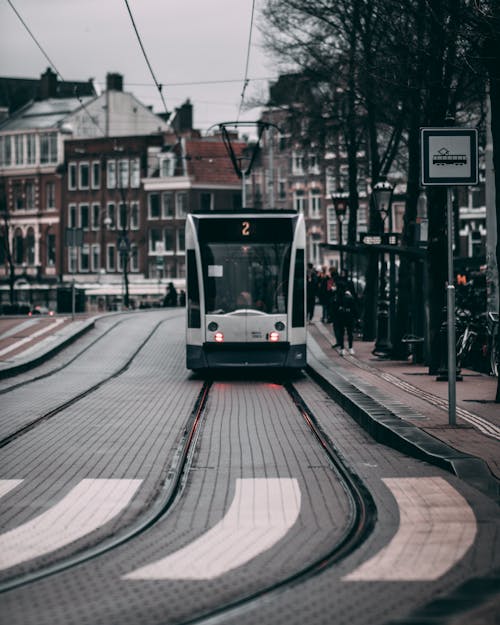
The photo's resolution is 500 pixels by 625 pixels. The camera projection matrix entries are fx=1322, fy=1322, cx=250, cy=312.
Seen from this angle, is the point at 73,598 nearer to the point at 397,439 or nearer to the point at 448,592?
the point at 448,592

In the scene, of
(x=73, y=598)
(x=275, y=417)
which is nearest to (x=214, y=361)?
(x=275, y=417)

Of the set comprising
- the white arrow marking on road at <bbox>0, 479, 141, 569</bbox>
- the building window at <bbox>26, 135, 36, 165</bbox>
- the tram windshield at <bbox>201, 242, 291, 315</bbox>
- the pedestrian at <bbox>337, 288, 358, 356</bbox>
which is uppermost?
the building window at <bbox>26, 135, 36, 165</bbox>

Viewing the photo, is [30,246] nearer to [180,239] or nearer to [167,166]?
[167,166]

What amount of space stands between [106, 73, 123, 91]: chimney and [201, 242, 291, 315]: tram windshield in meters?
85.0

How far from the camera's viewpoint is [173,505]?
31.5ft

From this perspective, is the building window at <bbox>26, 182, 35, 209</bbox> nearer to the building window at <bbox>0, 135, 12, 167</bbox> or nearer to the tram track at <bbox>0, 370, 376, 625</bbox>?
the building window at <bbox>0, 135, 12, 167</bbox>

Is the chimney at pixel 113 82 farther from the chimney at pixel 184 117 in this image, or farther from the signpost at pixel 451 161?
the signpost at pixel 451 161

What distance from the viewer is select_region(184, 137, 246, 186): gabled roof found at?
315 ft

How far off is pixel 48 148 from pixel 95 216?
7807 mm

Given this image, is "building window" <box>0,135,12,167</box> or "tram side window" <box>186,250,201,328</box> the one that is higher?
"building window" <box>0,135,12,167</box>

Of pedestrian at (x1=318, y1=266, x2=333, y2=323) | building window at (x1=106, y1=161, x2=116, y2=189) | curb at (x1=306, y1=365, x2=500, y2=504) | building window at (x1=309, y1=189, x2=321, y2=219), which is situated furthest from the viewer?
building window at (x1=106, y1=161, x2=116, y2=189)

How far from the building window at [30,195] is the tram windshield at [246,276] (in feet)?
271

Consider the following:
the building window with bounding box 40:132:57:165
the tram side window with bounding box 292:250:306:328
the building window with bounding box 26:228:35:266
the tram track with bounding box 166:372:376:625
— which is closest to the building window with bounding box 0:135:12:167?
the building window with bounding box 40:132:57:165

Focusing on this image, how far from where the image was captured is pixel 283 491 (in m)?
10.2
